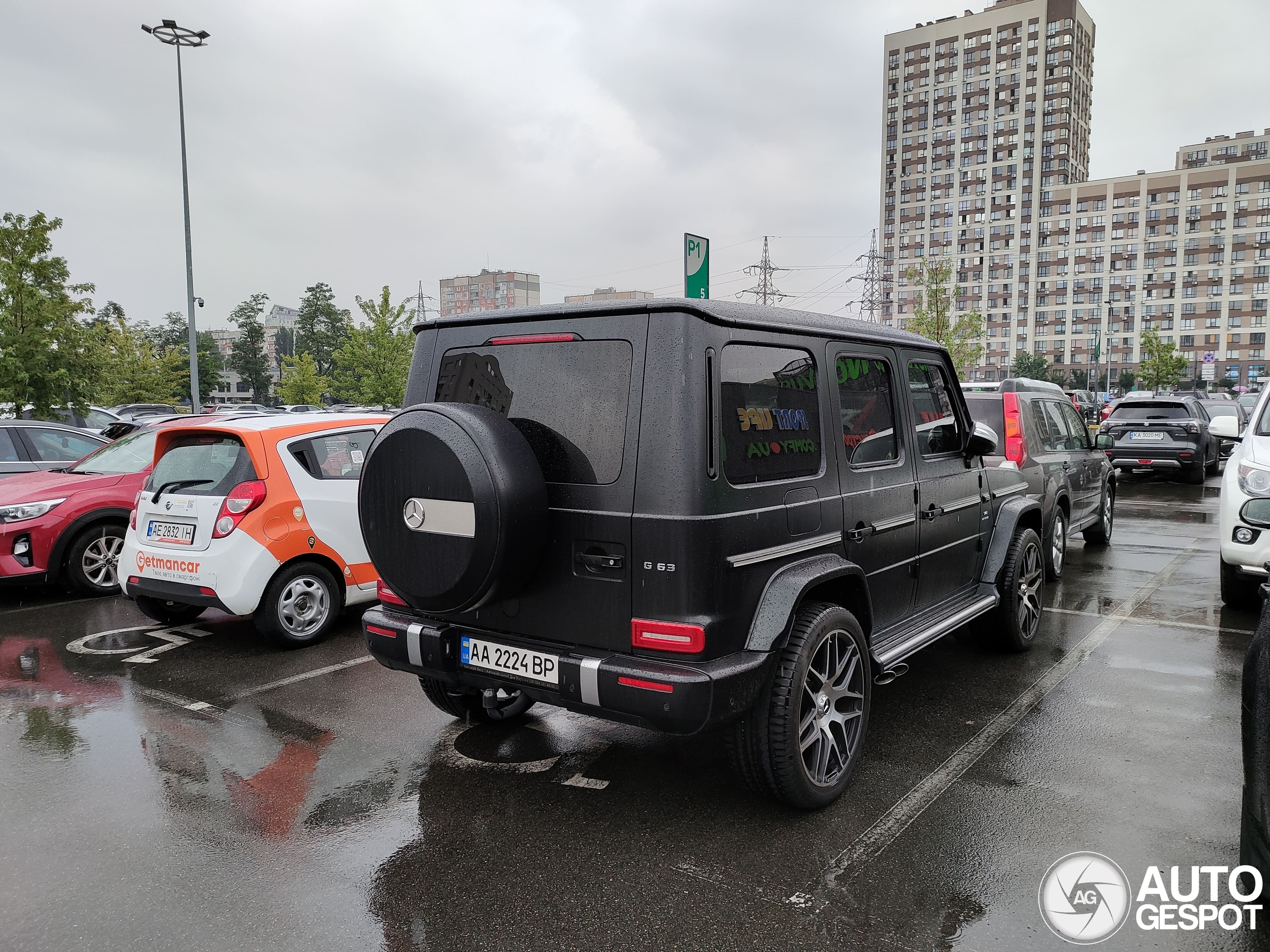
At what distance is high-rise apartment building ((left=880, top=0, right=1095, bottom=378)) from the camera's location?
128m

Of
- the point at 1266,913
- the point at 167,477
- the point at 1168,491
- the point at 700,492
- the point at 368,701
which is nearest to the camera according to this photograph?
the point at 1266,913

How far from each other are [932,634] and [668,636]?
194cm

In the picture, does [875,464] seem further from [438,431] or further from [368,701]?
[368,701]

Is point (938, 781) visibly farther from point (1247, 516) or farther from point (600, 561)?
point (1247, 516)

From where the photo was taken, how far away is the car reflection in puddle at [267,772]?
365 cm

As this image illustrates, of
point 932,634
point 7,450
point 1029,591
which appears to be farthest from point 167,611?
point 1029,591

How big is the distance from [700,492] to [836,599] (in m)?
1.09

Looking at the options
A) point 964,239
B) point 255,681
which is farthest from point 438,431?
point 964,239

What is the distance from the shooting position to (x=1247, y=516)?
6.38 meters

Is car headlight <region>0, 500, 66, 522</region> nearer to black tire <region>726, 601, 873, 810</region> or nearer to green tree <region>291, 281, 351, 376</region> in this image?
black tire <region>726, 601, 873, 810</region>

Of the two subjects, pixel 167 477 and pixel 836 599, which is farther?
pixel 167 477

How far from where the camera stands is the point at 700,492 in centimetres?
316

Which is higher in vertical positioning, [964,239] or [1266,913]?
[964,239]

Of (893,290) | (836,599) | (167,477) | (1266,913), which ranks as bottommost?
(1266,913)
